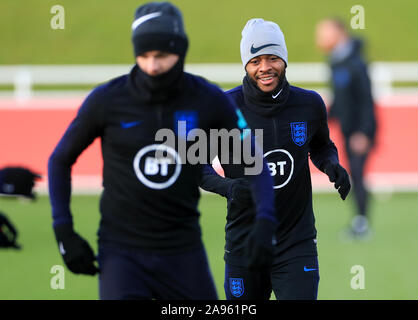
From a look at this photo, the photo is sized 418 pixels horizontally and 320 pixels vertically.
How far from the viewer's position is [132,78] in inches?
170

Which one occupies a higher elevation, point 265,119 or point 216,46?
point 216,46

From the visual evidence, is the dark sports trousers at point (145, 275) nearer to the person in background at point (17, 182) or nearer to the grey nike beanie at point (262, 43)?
the person in background at point (17, 182)

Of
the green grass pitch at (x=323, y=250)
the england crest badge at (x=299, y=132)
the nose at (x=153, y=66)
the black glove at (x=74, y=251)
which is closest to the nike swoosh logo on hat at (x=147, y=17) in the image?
the nose at (x=153, y=66)

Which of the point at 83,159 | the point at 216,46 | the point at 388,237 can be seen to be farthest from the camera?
the point at 216,46

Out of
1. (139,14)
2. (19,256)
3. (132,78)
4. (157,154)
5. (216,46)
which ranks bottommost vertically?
(19,256)

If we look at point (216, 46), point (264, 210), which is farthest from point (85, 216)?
point (216, 46)

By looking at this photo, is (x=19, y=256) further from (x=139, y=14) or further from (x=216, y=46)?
(x=216, y=46)

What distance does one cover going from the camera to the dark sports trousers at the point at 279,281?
5.26 metres

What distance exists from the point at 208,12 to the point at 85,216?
15252 mm

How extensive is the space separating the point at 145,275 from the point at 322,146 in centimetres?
193

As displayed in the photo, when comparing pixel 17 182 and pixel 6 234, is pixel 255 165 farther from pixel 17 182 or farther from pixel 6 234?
pixel 6 234

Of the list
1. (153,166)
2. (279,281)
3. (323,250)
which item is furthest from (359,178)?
(153,166)

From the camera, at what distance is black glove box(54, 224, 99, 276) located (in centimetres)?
421

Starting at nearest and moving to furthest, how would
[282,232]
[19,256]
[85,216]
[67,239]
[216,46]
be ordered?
1. [67,239]
2. [282,232]
3. [19,256]
4. [85,216]
5. [216,46]
